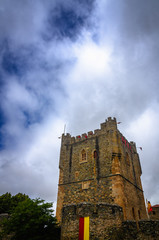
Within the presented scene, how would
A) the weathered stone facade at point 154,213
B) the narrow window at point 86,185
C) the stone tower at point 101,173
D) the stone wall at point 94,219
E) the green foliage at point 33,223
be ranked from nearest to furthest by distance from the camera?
the stone wall at point 94,219, the green foliage at point 33,223, the stone tower at point 101,173, the narrow window at point 86,185, the weathered stone facade at point 154,213

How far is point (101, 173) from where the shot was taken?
65.2 feet

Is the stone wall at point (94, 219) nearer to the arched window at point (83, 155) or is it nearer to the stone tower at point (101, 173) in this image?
the stone tower at point (101, 173)

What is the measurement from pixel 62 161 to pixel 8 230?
9928 millimetres

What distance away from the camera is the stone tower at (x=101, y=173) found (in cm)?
1862

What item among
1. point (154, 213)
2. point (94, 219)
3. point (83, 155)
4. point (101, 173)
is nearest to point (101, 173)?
point (101, 173)

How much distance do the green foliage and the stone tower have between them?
127cm

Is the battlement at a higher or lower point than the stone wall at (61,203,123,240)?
higher

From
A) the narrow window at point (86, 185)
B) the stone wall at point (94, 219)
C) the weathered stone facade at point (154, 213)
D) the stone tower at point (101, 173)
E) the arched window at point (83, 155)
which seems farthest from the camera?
the weathered stone facade at point (154, 213)

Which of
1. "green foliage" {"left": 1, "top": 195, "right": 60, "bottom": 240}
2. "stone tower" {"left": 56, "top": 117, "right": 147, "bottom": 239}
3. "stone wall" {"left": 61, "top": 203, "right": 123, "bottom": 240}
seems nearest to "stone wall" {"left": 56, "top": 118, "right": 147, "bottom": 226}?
"stone tower" {"left": 56, "top": 117, "right": 147, "bottom": 239}

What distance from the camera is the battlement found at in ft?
72.5

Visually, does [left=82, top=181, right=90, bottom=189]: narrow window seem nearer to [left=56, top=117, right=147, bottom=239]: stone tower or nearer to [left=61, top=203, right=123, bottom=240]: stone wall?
[left=56, top=117, right=147, bottom=239]: stone tower

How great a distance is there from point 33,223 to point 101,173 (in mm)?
8332

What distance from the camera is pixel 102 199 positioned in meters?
18.5

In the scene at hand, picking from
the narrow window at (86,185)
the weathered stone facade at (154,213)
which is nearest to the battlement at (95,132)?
the narrow window at (86,185)
